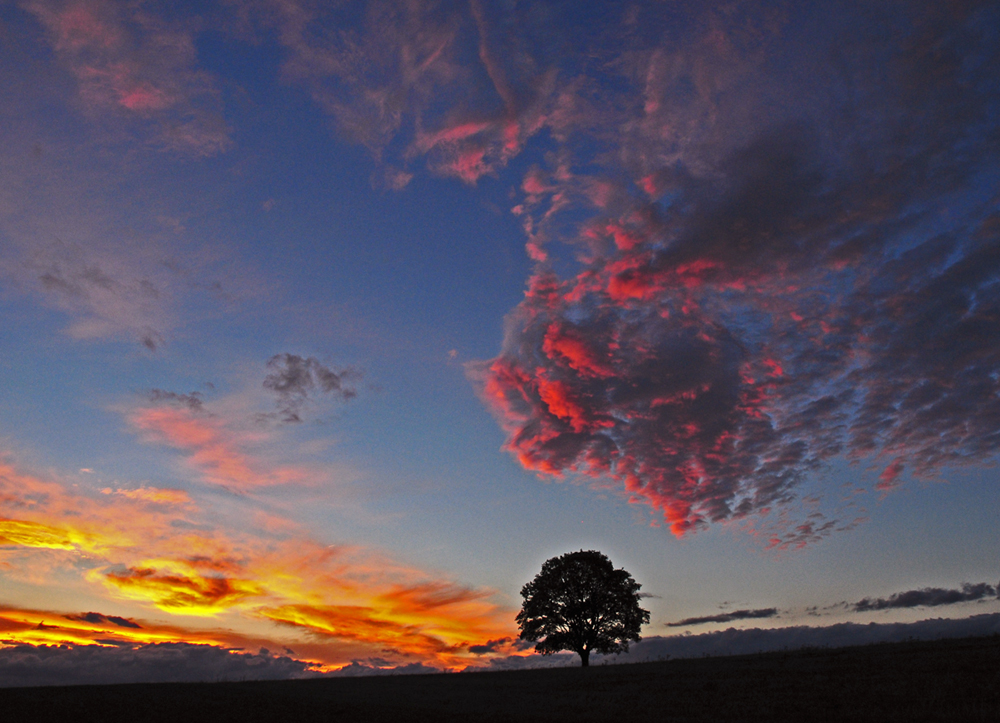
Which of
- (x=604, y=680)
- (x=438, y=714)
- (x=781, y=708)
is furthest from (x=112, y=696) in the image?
(x=781, y=708)

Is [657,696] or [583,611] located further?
[583,611]

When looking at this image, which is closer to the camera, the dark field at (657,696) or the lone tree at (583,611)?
the dark field at (657,696)

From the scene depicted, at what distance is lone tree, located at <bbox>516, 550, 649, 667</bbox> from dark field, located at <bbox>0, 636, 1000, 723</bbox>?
11.1 m

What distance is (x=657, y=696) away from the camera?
3219cm

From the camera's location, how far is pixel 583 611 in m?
60.0

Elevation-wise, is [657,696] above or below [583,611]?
below

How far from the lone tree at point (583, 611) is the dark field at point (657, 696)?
11.1 m

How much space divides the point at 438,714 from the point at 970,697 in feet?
74.8

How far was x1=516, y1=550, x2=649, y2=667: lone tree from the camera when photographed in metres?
59.4

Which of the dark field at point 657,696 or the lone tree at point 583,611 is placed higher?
the lone tree at point 583,611

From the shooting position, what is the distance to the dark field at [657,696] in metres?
24.5

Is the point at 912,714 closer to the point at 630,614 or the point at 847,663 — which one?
Answer: the point at 847,663

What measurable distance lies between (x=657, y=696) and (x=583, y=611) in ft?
94.1

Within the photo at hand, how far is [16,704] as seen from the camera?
1375 inches
